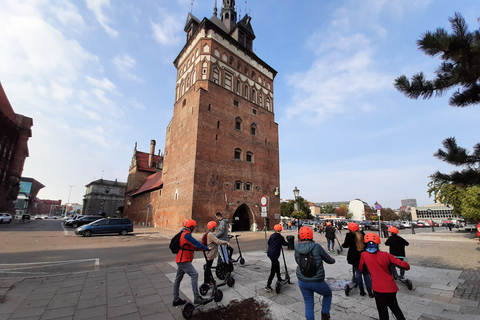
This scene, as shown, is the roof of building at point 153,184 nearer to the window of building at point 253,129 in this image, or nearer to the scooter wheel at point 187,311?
the window of building at point 253,129

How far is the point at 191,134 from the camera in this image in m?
23.8

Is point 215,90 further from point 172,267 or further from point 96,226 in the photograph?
point 172,267

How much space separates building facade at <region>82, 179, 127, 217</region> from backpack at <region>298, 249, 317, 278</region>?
7286 centimetres

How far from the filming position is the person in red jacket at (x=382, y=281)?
10.1 feet

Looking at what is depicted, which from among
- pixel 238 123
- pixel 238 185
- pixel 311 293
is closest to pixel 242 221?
pixel 238 185

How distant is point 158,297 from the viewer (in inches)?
189

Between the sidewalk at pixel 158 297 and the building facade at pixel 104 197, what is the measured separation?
68.0 metres

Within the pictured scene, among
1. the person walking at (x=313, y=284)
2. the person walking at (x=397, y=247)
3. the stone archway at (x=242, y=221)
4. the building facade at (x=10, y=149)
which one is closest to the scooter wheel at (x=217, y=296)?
the person walking at (x=313, y=284)

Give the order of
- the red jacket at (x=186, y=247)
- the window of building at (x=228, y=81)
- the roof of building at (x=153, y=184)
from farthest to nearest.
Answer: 1. the roof of building at (x=153, y=184)
2. the window of building at (x=228, y=81)
3. the red jacket at (x=186, y=247)

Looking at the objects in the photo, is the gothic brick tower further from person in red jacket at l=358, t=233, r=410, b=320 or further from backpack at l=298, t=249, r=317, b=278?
person in red jacket at l=358, t=233, r=410, b=320

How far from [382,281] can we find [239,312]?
2.46 m

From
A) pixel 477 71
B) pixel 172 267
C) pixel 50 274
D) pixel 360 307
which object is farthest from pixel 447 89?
pixel 50 274

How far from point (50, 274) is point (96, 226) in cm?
1279

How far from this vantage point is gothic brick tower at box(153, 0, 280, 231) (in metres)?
22.7
